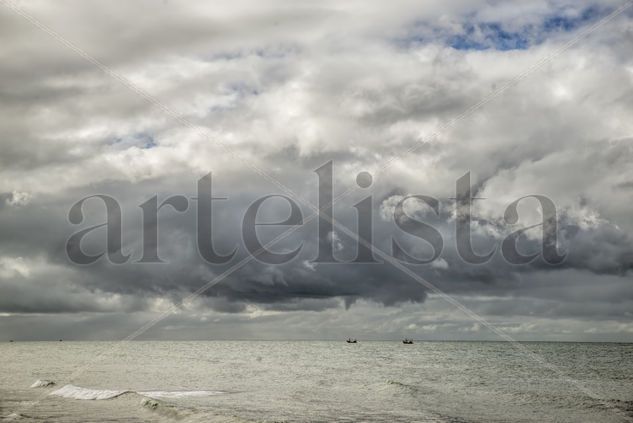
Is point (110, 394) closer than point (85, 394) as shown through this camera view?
Yes

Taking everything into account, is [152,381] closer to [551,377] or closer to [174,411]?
[174,411]

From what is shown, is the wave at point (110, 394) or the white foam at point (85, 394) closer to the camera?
the white foam at point (85, 394)

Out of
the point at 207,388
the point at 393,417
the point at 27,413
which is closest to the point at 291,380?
the point at 207,388

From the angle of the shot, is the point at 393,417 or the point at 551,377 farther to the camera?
the point at 551,377

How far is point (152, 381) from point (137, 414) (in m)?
26.1

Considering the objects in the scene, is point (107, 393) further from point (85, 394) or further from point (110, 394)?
point (85, 394)

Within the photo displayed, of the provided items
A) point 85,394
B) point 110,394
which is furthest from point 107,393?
point 85,394

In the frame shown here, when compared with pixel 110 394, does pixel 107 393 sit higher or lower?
lower

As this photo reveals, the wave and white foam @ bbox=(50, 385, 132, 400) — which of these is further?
the wave

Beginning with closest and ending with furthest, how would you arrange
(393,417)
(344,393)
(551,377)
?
(393,417) < (344,393) < (551,377)

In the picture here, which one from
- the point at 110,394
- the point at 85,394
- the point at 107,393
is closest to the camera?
the point at 110,394

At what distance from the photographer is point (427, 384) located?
52.8 meters

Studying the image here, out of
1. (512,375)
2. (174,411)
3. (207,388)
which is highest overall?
(174,411)

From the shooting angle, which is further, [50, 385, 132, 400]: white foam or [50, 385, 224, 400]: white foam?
[50, 385, 224, 400]: white foam
